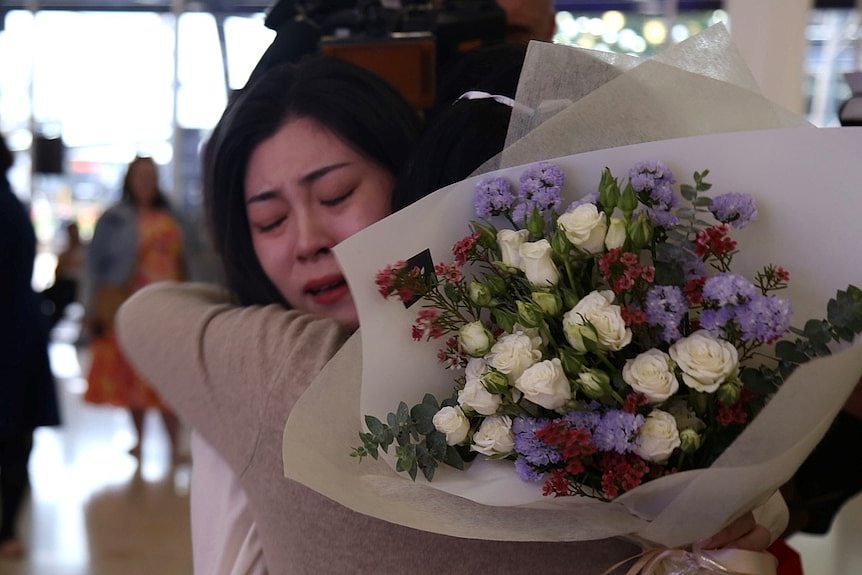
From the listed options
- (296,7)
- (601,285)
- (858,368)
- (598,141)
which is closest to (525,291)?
(601,285)

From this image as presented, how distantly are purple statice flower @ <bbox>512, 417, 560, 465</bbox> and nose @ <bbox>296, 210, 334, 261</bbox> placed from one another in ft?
2.14

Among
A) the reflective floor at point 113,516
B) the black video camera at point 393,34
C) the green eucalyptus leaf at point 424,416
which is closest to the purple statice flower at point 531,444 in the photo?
the green eucalyptus leaf at point 424,416

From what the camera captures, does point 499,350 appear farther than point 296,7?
No

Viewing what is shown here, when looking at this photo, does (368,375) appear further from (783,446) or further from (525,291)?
(783,446)

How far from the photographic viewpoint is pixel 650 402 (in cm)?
93

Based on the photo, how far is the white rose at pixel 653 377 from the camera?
908 mm

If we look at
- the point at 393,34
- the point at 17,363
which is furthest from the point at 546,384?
the point at 17,363

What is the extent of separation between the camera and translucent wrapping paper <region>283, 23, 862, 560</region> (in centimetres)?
100

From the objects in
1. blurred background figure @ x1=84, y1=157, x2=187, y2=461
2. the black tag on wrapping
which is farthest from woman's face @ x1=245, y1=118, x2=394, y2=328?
blurred background figure @ x1=84, y1=157, x2=187, y2=461

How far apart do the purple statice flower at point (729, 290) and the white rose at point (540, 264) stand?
143 mm

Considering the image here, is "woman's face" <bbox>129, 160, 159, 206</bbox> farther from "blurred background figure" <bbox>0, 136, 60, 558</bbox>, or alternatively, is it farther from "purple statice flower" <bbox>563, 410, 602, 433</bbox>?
"purple statice flower" <bbox>563, 410, 602, 433</bbox>

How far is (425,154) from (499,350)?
17.6 inches

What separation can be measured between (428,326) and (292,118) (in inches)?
26.2

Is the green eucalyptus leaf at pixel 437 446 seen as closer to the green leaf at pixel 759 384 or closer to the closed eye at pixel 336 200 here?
the green leaf at pixel 759 384
